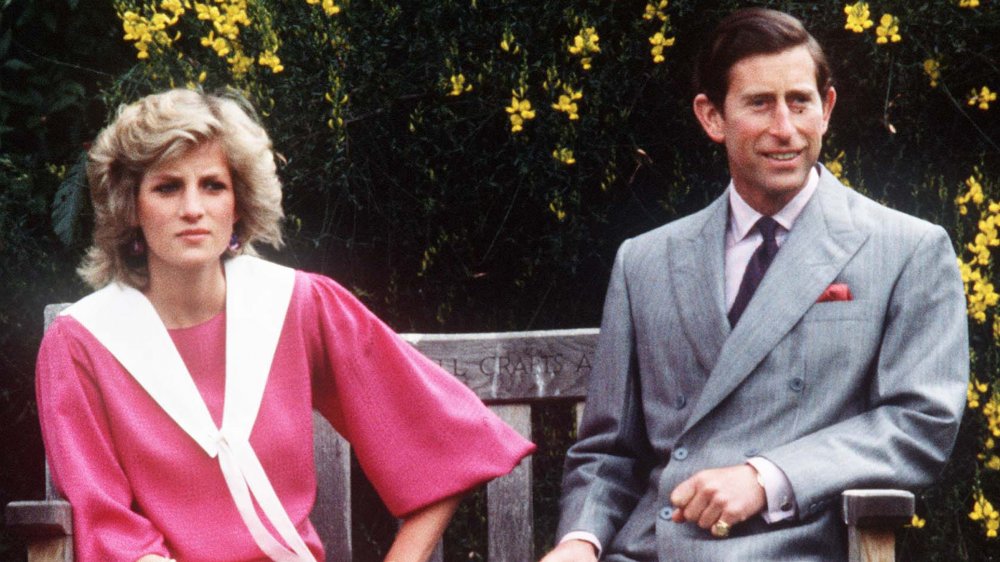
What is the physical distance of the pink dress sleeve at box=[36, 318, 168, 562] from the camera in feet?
10.2

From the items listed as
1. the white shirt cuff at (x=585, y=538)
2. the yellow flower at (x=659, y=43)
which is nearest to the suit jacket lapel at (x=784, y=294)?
the white shirt cuff at (x=585, y=538)

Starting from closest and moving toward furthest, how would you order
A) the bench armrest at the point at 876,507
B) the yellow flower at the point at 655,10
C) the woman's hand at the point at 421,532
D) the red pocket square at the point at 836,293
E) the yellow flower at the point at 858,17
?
the bench armrest at the point at 876,507
the red pocket square at the point at 836,293
the woman's hand at the point at 421,532
the yellow flower at the point at 858,17
the yellow flower at the point at 655,10

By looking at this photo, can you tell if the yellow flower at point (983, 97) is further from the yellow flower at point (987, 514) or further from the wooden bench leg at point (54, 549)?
the wooden bench leg at point (54, 549)

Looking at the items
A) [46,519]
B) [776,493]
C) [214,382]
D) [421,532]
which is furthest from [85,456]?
[776,493]

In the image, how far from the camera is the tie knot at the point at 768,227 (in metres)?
3.28

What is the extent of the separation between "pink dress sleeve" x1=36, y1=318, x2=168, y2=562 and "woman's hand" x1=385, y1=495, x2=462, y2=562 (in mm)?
509

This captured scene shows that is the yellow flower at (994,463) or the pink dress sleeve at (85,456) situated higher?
the pink dress sleeve at (85,456)

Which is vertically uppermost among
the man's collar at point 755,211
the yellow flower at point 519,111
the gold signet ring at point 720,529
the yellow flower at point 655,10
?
the yellow flower at point 655,10

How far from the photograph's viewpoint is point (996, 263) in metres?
4.11

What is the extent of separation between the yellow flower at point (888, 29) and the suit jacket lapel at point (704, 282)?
2.51 feet

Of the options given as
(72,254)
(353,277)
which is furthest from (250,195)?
(72,254)

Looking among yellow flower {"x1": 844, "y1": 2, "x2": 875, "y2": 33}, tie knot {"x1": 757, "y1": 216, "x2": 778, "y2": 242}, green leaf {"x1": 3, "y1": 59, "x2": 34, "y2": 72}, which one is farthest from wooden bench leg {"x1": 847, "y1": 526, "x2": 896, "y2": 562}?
green leaf {"x1": 3, "y1": 59, "x2": 34, "y2": 72}

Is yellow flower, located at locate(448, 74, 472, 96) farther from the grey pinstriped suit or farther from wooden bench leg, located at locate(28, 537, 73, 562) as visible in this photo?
wooden bench leg, located at locate(28, 537, 73, 562)

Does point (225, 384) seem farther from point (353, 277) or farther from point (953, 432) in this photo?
point (953, 432)
